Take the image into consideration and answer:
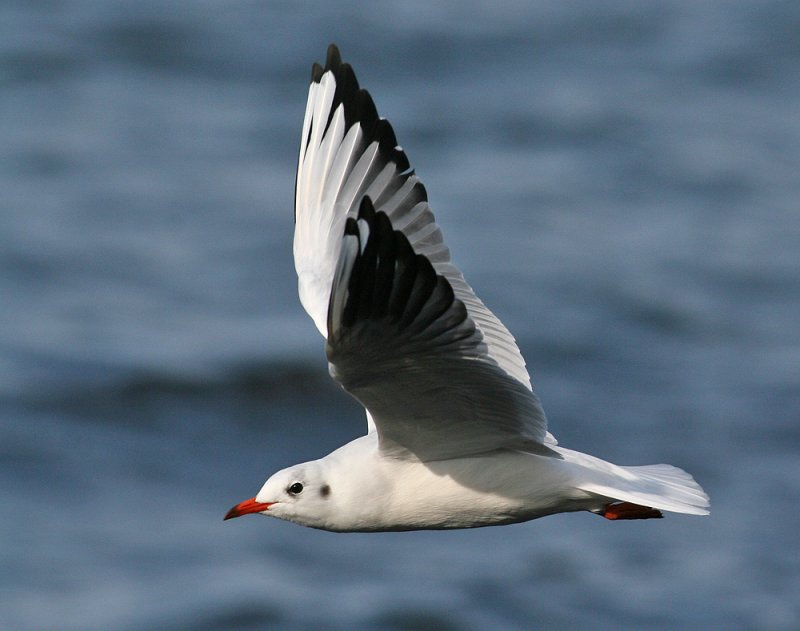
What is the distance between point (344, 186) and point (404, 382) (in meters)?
1.74

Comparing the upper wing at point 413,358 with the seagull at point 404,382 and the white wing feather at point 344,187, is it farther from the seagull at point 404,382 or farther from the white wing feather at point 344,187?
the white wing feather at point 344,187

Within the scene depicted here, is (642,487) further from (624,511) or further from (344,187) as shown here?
(344,187)

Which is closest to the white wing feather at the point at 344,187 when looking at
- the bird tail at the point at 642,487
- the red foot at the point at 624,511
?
the bird tail at the point at 642,487

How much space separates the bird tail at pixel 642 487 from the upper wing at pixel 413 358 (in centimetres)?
28

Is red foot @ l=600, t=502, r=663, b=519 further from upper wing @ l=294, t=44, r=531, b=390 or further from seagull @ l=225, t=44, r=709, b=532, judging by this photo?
upper wing @ l=294, t=44, r=531, b=390

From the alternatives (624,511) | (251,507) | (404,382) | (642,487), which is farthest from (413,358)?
(624,511)

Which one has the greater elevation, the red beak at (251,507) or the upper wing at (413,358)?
the upper wing at (413,358)

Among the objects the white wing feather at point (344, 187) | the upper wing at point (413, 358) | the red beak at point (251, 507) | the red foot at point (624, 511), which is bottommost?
the red foot at point (624, 511)

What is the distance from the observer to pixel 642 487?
700 cm

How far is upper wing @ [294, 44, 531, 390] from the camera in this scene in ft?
24.6

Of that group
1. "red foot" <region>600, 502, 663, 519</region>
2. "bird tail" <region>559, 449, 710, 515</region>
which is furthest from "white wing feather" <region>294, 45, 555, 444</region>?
A: "red foot" <region>600, 502, 663, 519</region>

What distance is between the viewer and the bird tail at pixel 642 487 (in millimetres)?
6746

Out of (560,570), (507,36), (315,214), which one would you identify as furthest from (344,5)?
(315,214)

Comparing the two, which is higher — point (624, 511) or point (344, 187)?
point (344, 187)
